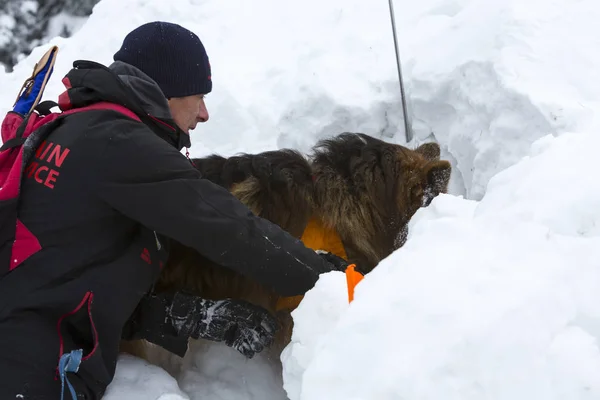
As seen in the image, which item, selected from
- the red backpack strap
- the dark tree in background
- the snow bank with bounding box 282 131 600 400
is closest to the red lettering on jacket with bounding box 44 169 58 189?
the red backpack strap

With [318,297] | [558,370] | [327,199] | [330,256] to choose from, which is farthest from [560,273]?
[327,199]

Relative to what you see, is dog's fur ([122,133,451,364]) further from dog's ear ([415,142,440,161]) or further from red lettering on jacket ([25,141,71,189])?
red lettering on jacket ([25,141,71,189])

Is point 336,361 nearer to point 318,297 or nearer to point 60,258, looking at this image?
point 318,297

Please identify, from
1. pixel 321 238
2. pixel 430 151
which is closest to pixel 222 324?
pixel 321 238

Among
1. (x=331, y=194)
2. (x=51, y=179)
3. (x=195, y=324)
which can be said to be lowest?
(x=195, y=324)

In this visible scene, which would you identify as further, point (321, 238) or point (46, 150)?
point (321, 238)

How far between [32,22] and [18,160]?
10544 mm

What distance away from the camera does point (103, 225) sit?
6.38 ft

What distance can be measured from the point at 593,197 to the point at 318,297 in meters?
0.83

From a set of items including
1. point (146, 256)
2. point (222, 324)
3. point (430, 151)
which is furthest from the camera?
point (430, 151)

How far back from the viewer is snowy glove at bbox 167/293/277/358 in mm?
2244

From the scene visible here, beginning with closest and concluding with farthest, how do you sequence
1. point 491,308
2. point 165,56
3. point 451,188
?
1. point 491,308
2. point 165,56
3. point 451,188

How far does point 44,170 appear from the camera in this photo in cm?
189

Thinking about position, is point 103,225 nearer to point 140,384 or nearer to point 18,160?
point 18,160
